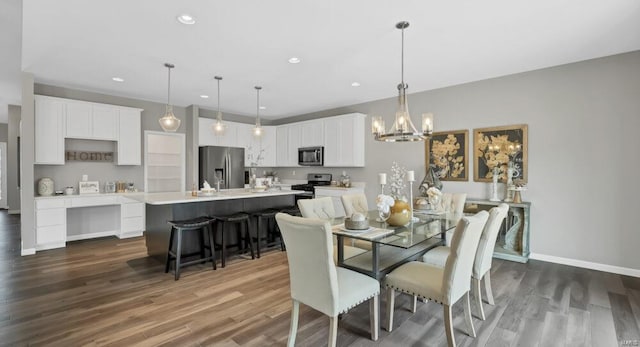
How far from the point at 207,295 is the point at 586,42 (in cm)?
494

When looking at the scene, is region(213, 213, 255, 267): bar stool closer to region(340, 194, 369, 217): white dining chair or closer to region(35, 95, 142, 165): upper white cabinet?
region(340, 194, 369, 217): white dining chair

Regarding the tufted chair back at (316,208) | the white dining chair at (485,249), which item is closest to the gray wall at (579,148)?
the white dining chair at (485,249)

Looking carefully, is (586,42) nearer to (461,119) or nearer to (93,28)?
(461,119)

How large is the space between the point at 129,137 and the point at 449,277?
583 centimetres

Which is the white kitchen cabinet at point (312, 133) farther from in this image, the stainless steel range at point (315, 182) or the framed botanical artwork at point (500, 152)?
the framed botanical artwork at point (500, 152)

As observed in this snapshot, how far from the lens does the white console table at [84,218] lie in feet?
14.9

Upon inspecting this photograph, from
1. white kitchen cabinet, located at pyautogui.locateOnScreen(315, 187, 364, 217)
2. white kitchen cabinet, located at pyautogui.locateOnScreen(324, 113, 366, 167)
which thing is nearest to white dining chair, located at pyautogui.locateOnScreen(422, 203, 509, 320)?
white kitchen cabinet, located at pyautogui.locateOnScreen(315, 187, 364, 217)

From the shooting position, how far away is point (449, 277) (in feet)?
6.66

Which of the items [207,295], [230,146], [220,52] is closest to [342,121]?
[230,146]

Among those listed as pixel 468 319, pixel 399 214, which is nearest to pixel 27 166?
pixel 399 214

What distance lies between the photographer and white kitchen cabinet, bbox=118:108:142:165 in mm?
5394

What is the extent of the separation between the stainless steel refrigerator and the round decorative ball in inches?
95.2

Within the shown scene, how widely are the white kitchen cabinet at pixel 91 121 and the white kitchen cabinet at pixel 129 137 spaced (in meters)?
0.09

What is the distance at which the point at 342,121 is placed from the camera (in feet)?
20.3
